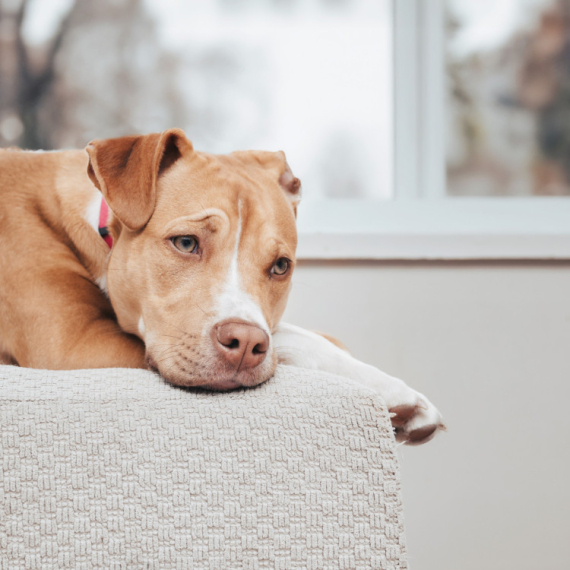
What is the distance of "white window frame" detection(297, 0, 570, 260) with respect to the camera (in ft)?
7.72

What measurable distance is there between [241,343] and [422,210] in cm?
154

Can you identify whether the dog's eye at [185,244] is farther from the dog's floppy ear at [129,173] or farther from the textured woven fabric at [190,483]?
the textured woven fabric at [190,483]

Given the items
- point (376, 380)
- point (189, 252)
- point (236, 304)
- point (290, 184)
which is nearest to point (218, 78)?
point (290, 184)

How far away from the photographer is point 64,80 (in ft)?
8.10

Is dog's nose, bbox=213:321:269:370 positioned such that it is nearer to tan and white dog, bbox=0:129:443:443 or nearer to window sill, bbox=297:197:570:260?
tan and white dog, bbox=0:129:443:443

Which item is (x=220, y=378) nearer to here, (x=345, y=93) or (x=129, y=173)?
(x=129, y=173)

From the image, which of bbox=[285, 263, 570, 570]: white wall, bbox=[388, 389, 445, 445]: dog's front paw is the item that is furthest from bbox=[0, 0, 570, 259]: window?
bbox=[388, 389, 445, 445]: dog's front paw

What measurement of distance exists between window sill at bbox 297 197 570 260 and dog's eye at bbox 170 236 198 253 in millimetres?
991

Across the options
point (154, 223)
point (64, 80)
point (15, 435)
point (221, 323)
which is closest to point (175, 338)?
point (221, 323)

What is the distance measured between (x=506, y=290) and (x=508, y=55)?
1.03m

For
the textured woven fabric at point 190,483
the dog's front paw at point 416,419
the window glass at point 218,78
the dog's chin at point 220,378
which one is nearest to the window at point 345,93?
the window glass at point 218,78

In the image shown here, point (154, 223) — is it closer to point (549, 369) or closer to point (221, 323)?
point (221, 323)

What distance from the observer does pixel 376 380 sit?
4.30 ft

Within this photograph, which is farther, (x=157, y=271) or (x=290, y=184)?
(x=290, y=184)
